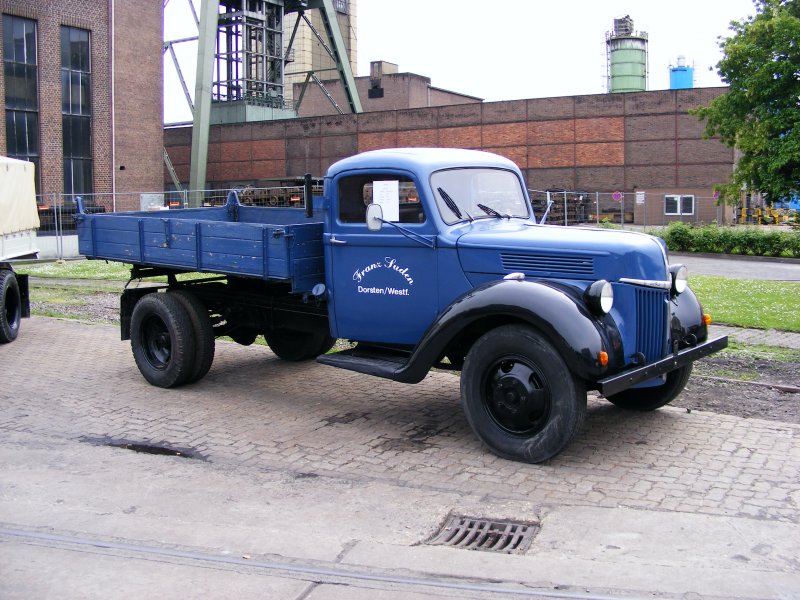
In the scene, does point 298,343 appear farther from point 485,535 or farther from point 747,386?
point 485,535

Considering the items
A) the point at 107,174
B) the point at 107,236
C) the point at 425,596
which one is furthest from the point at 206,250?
the point at 107,174

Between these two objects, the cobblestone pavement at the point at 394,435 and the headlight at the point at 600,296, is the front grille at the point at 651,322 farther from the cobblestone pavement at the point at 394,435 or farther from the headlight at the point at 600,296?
the cobblestone pavement at the point at 394,435

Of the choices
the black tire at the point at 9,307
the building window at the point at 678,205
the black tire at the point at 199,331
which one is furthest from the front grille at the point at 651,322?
the building window at the point at 678,205

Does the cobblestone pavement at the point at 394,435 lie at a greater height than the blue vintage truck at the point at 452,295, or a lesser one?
lesser

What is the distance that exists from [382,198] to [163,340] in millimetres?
3182

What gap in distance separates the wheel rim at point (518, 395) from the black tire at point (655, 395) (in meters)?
1.41

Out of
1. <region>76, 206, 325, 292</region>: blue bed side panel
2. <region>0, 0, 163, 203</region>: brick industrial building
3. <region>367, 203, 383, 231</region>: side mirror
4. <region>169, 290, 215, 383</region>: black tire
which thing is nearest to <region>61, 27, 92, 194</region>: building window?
→ <region>0, 0, 163, 203</region>: brick industrial building

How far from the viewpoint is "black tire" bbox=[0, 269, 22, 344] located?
1129 cm

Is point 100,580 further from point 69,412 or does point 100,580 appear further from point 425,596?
point 69,412

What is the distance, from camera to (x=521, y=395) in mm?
6141

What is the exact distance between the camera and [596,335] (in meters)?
5.85

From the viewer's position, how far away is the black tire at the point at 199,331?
28.5ft

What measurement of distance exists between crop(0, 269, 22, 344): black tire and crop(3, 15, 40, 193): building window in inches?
927

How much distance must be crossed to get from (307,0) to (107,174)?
61.9 feet
